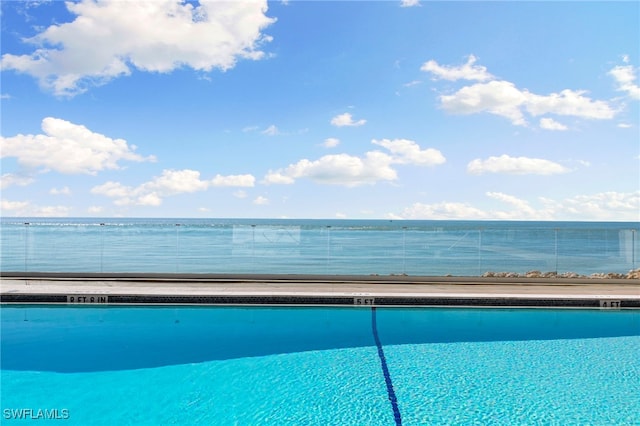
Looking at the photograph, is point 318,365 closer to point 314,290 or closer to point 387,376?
point 387,376

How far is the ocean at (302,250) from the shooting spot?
1055cm

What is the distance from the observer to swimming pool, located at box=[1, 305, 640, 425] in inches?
180

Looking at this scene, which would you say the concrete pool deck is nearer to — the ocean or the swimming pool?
the swimming pool

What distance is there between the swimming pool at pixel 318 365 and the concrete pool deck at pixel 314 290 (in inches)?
6.9

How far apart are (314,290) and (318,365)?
280cm

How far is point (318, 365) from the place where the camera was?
5742mm

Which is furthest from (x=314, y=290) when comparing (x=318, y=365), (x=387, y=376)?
(x=387, y=376)

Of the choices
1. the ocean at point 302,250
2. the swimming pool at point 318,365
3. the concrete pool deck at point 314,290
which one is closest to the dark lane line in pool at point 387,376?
the swimming pool at point 318,365

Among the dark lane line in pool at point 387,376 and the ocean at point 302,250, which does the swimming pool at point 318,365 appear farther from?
the ocean at point 302,250

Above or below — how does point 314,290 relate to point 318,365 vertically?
above

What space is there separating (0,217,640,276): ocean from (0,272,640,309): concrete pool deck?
0.44 m

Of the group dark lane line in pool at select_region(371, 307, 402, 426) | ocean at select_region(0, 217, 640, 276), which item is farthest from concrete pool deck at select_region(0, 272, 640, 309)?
dark lane line in pool at select_region(371, 307, 402, 426)

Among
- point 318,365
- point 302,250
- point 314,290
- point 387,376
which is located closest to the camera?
point 387,376

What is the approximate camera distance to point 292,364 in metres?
5.78
